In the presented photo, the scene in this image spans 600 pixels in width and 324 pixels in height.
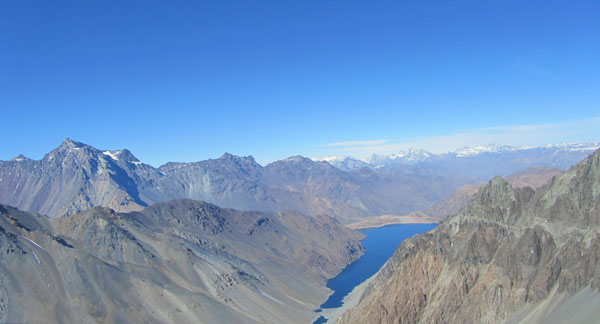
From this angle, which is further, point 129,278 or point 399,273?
point 129,278

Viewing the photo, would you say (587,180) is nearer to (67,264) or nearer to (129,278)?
(129,278)

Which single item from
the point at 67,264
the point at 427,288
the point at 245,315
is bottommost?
the point at 245,315

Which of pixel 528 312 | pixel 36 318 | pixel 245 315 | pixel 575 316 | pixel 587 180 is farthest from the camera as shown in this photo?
pixel 245 315

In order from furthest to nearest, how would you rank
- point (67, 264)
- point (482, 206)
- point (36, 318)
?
1. point (67, 264)
2. point (482, 206)
3. point (36, 318)

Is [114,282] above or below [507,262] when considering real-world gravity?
below

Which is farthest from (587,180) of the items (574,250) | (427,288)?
(427,288)

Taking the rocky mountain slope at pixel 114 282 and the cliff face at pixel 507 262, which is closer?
the cliff face at pixel 507 262

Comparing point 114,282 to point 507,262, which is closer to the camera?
point 507,262

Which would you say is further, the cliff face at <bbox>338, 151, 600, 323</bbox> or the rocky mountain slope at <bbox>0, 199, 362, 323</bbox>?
the rocky mountain slope at <bbox>0, 199, 362, 323</bbox>
